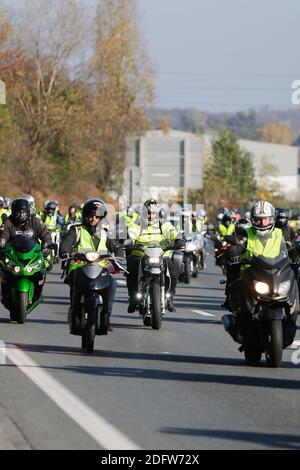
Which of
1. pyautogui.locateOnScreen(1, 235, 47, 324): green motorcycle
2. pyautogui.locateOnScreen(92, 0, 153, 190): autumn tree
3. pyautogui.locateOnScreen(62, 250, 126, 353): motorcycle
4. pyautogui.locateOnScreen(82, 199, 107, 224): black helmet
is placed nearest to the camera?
pyautogui.locateOnScreen(62, 250, 126, 353): motorcycle

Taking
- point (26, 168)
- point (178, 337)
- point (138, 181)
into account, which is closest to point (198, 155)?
point (138, 181)

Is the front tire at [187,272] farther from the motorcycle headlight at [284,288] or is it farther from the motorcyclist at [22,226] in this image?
the motorcycle headlight at [284,288]

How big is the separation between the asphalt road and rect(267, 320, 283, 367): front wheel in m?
0.14

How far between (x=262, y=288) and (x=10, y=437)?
14.2ft

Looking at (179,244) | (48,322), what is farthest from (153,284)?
(48,322)

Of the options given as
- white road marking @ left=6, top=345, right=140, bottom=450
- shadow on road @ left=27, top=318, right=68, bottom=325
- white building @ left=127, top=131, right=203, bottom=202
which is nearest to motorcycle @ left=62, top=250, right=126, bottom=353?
white road marking @ left=6, top=345, right=140, bottom=450

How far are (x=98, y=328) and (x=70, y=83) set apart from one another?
58.1 m

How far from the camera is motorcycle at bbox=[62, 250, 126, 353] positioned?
48.9ft

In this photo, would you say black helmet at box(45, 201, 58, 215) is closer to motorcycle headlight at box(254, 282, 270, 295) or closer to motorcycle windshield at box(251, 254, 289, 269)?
motorcycle windshield at box(251, 254, 289, 269)

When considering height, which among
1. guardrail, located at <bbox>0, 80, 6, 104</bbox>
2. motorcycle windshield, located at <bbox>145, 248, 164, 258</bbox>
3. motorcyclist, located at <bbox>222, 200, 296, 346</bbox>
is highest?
guardrail, located at <bbox>0, 80, 6, 104</bbox>

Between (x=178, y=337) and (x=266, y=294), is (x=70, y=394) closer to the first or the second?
(x=266, y=294)

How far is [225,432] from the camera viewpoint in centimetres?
1002

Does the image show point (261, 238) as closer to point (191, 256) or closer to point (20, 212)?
point (20, 212)

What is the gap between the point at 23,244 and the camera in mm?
18938
